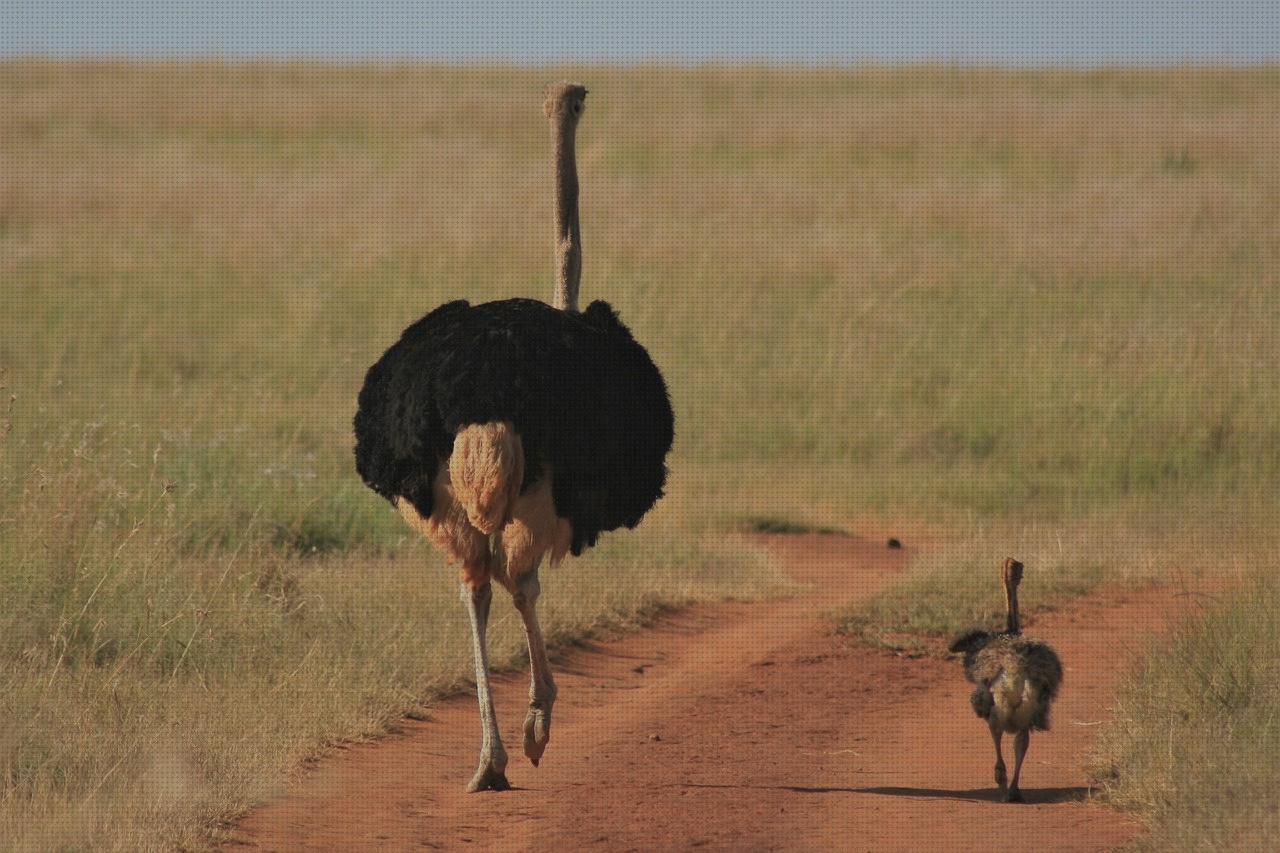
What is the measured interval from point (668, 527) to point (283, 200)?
12.2 meters

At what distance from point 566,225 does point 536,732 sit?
2007 mm

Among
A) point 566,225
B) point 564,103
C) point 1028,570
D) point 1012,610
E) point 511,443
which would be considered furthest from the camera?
point 1028,570

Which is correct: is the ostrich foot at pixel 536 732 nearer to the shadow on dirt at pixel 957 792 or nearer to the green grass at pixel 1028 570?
the shadow on dirt at pixel 957 792

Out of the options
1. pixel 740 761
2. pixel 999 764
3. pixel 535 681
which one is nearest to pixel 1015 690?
pixel 999 764

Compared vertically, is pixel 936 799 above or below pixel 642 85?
below

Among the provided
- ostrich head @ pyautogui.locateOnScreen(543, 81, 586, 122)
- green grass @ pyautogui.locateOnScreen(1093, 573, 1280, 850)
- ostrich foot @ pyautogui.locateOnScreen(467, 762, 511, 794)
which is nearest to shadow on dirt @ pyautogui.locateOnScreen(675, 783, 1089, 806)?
green grass @ pyautogui.locateOnScreen(1093, 573, 1280, 850)

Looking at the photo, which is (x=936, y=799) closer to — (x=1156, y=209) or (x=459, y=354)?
(x=459, y=354)

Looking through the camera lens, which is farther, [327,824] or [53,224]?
[53,224]

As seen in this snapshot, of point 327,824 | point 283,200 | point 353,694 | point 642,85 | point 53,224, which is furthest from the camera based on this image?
point 642,85

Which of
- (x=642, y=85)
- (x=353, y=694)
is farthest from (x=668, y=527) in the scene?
(x=642, y=85)

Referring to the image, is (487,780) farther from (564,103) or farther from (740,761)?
(564,103)

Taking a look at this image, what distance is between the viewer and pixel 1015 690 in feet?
19.3

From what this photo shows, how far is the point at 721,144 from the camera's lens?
2700cm

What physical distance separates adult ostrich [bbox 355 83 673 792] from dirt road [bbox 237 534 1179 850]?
374mm
